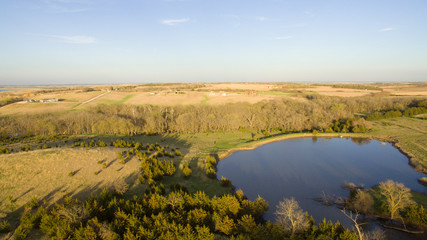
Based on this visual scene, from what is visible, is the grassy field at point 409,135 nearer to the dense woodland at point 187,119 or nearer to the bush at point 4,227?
the dense woodland at point 187,119

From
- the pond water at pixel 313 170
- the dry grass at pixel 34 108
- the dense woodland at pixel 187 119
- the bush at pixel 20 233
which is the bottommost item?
the pond water at pixel 313 170

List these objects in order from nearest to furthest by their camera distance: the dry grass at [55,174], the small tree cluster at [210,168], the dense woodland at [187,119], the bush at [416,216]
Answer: the bush at [416,216], the dry grass at [55,174], the small tree cluster at [210,168], the dense woodland at [187,119]

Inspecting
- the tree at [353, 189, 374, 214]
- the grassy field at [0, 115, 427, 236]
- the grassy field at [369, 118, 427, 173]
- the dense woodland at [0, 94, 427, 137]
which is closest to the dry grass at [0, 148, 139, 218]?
the grassy field at [0, 115, 427, 236]

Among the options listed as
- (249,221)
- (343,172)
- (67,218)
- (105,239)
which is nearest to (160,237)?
(105,239)

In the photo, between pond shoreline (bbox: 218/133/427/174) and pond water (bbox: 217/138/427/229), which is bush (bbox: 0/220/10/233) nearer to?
pond water (bbox: 217/138/427/229)

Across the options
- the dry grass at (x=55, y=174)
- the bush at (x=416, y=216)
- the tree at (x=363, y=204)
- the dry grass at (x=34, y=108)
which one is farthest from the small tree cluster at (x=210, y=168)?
the dry grass at (x=34, y=108)

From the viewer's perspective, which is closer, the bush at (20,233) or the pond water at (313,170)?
the bush at (20,233)
